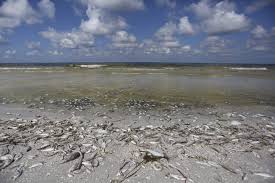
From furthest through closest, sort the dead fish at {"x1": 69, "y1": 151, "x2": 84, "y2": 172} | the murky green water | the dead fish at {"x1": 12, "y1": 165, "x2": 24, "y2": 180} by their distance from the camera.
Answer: the murky green water, the dead fish at {"x1": 69, "y1": 151, "x2": 84, "y2": 172}, the dead fish at {"x1": 12, "y1": 165, "x2": 24, "y2": 180}

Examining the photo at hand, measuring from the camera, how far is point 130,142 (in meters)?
5.11

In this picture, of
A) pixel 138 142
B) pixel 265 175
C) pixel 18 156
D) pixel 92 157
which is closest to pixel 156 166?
pixel 138 142

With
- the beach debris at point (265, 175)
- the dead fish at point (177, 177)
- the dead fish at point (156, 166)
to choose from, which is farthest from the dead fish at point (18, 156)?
the beach debris at point (265, 175)

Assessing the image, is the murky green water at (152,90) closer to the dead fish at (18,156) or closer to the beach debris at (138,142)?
the beach debris at (138,142)

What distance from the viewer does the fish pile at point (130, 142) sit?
3996mm

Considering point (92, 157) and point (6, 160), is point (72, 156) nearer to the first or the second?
point (92, 157)

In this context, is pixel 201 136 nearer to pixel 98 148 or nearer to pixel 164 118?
pixel 164 118

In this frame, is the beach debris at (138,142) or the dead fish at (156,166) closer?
the dead fish at (156,166)

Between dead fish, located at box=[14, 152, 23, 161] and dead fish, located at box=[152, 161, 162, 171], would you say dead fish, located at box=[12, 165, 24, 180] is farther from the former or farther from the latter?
dead fish, located at box=[152, 161, 162, 171]

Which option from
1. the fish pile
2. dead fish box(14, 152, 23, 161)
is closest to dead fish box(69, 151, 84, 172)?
the fish pile

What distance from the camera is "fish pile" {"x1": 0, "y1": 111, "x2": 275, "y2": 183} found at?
3996mm

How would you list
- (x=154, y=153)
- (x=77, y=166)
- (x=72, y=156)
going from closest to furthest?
(x=77, y=166) < (x=72, y=156) < (x=154, y=153)

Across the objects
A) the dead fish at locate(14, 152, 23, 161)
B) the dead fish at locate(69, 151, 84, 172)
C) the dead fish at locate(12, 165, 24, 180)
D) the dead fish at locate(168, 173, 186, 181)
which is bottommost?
the dead fish at locate(12, 165, 24, 180)

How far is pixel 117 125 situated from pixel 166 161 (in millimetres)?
2732
